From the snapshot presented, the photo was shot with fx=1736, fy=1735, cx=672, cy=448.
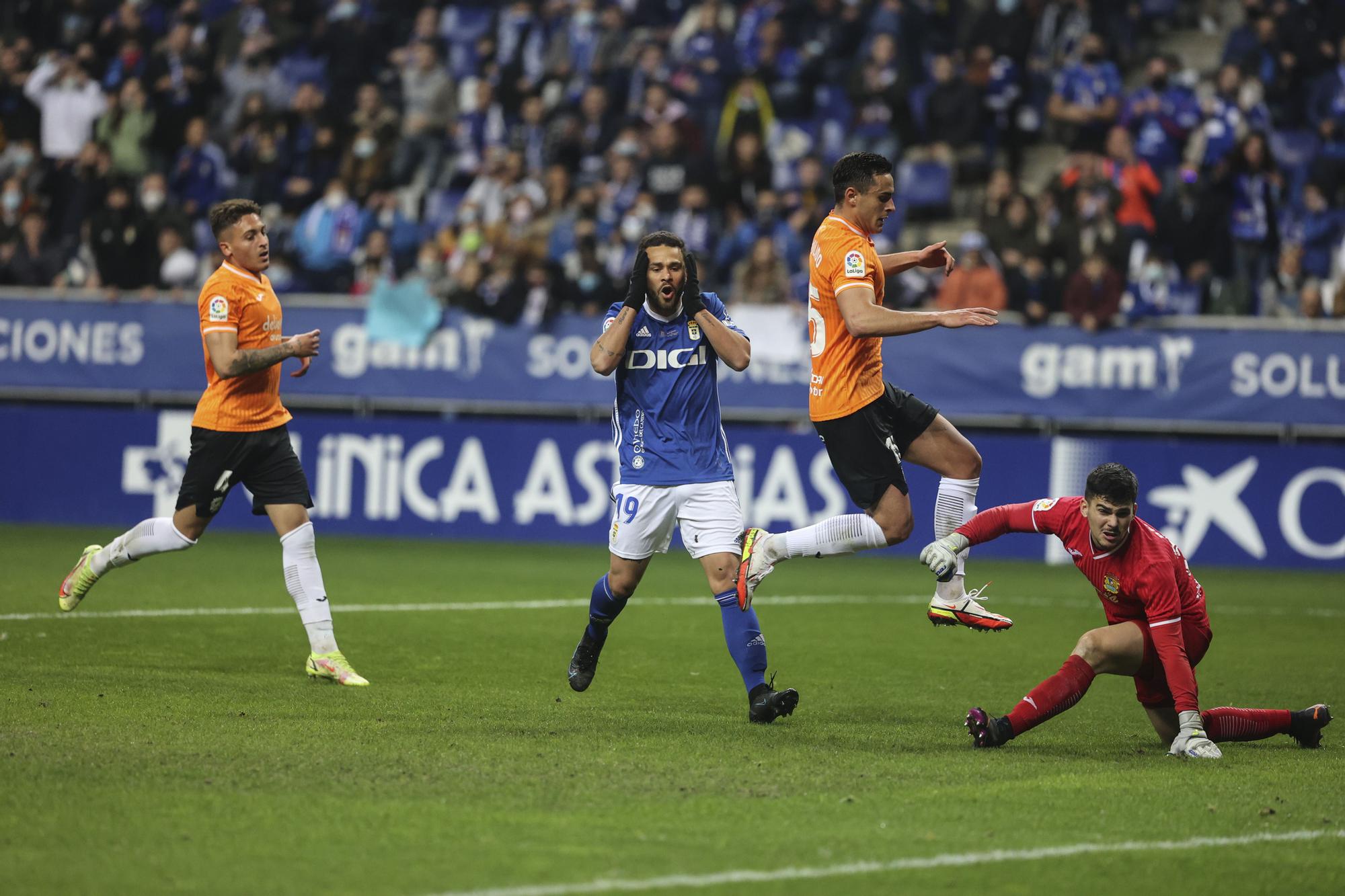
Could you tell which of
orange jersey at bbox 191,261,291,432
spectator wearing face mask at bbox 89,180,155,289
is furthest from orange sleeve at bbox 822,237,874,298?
spectator wearing face mask at bbox 89,180,155,289

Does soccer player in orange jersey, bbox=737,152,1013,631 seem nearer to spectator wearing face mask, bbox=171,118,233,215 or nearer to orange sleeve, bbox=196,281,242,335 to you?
orange sleeve, bbox=196,281,242,335

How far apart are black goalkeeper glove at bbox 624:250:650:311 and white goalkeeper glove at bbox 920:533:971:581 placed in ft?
5.59

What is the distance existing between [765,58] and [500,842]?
16842 mm

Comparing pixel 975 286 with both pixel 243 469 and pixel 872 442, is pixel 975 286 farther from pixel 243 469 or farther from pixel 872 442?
pixel 243 469

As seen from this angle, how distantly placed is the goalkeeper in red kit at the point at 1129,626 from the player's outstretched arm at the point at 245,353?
3378mm

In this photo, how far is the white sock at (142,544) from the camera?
9375mm

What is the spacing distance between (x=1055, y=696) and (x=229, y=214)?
4836mm

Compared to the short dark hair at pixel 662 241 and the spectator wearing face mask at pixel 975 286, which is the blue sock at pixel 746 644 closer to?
the short dark hair at pixel 662 241

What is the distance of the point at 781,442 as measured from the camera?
17.7m

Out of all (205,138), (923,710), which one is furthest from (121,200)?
(923,710)

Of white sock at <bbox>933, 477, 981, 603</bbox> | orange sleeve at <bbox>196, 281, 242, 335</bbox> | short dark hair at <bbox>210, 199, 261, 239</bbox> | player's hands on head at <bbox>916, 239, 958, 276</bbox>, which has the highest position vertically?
short dark hair at <bbox>210, 199, 261, 239</bbox>

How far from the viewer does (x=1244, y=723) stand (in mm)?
7539

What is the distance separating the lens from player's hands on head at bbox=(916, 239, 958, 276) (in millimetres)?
8938

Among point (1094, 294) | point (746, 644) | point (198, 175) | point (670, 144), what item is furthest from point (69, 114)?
point (746, 644)
